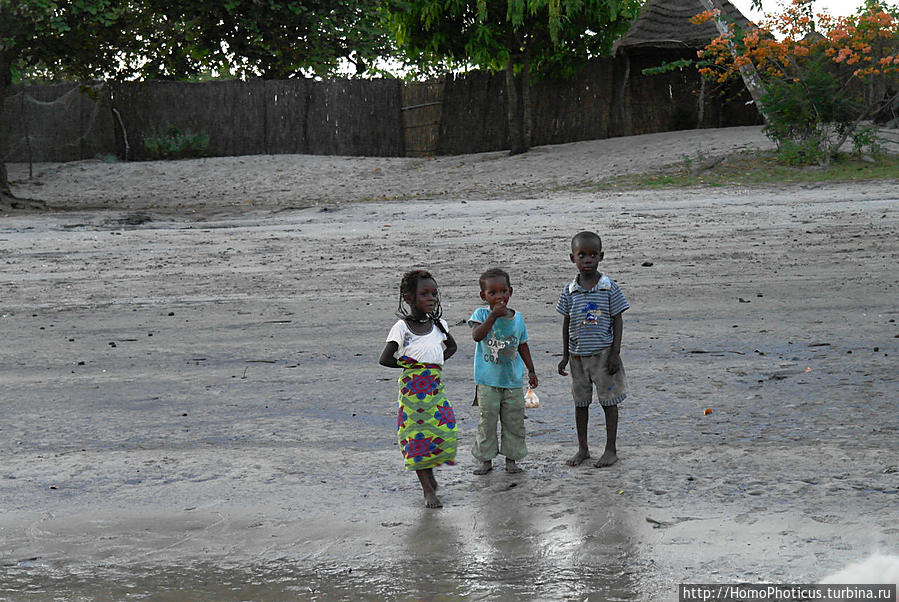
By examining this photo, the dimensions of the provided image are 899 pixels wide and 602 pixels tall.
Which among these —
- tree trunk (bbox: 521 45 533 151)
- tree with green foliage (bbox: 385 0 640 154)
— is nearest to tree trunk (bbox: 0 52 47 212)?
tree with green foliage (bbox: 385 0 640 154)

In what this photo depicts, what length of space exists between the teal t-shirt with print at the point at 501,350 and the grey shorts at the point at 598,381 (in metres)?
0.31

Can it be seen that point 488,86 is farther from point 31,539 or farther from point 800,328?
point 31,539

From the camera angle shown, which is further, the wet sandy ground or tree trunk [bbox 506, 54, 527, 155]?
tree trunk [bbox 506, 54, 527, 155]

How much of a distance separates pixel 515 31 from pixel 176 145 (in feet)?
29.6

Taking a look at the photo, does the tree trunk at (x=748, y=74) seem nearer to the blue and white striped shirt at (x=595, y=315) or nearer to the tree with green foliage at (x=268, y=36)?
the tree with green foliage at (x=268, y=36)

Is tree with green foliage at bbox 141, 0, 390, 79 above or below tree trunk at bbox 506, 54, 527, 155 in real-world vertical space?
above

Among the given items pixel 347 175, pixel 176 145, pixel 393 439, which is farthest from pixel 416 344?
pixel 176 145

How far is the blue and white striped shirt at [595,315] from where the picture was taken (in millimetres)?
4484

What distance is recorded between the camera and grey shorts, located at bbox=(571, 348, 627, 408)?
176 inches

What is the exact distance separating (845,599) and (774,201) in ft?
34.0

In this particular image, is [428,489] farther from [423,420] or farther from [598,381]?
[598,381]

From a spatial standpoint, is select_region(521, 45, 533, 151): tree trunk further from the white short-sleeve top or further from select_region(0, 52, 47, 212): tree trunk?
the white short-sleeve top

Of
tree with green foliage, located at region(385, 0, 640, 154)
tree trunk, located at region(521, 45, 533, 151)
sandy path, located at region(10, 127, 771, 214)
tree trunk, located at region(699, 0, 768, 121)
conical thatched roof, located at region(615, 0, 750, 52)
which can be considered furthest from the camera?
conical thatched roof, located at region(615, 0, 750, 52)

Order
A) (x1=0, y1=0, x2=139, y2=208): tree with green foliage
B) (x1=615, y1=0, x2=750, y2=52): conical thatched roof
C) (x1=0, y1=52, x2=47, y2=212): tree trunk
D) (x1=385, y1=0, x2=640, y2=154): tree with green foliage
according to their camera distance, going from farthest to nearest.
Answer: (x1=615, y1=0, x2=750, y2=52): conical thatched roof < (x1=385, y1=0, x2=640, y2=154): tree with green foliage < (x1=0, y1=52, x2=47, y2=212): tree trunk < (x1=0, y1=0, x2=139, y2=208): tree with green foliage
